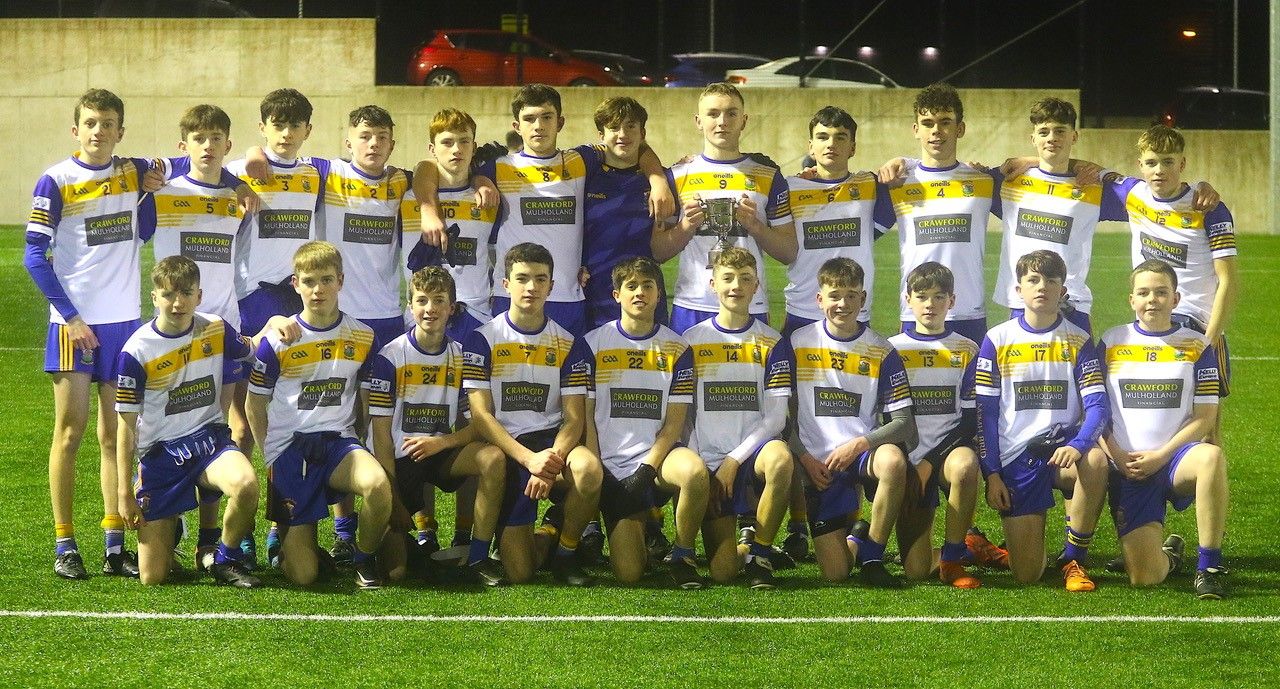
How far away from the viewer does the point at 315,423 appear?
553cm

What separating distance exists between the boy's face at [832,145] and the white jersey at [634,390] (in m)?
1.12

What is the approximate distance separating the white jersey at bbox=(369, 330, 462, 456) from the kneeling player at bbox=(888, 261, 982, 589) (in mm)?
1764

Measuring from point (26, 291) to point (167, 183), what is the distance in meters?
9.69

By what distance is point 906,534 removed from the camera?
18.2ft

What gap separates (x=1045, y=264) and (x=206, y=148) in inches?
133

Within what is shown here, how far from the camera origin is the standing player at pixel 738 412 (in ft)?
17.9

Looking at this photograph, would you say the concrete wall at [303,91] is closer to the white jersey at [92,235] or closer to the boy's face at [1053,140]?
the boy's face at [1053,140]

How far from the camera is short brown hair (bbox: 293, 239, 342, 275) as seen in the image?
5488 mm

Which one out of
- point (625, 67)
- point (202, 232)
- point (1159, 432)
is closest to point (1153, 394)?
point (1159, 432)

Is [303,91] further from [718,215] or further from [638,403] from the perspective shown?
[638,403]

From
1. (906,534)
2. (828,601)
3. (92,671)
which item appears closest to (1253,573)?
A: (906,534)

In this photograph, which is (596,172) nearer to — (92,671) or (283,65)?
(92,671)

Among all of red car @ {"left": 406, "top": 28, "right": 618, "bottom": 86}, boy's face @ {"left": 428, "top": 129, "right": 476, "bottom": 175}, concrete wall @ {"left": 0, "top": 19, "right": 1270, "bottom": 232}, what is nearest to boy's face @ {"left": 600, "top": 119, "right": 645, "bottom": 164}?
boy's face @ {"left": 428, "top": 129, "right": 476, "bottom": 175}

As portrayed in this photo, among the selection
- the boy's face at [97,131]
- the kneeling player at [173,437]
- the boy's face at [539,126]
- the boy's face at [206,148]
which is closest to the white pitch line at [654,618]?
the kneeling player at [173,437]
